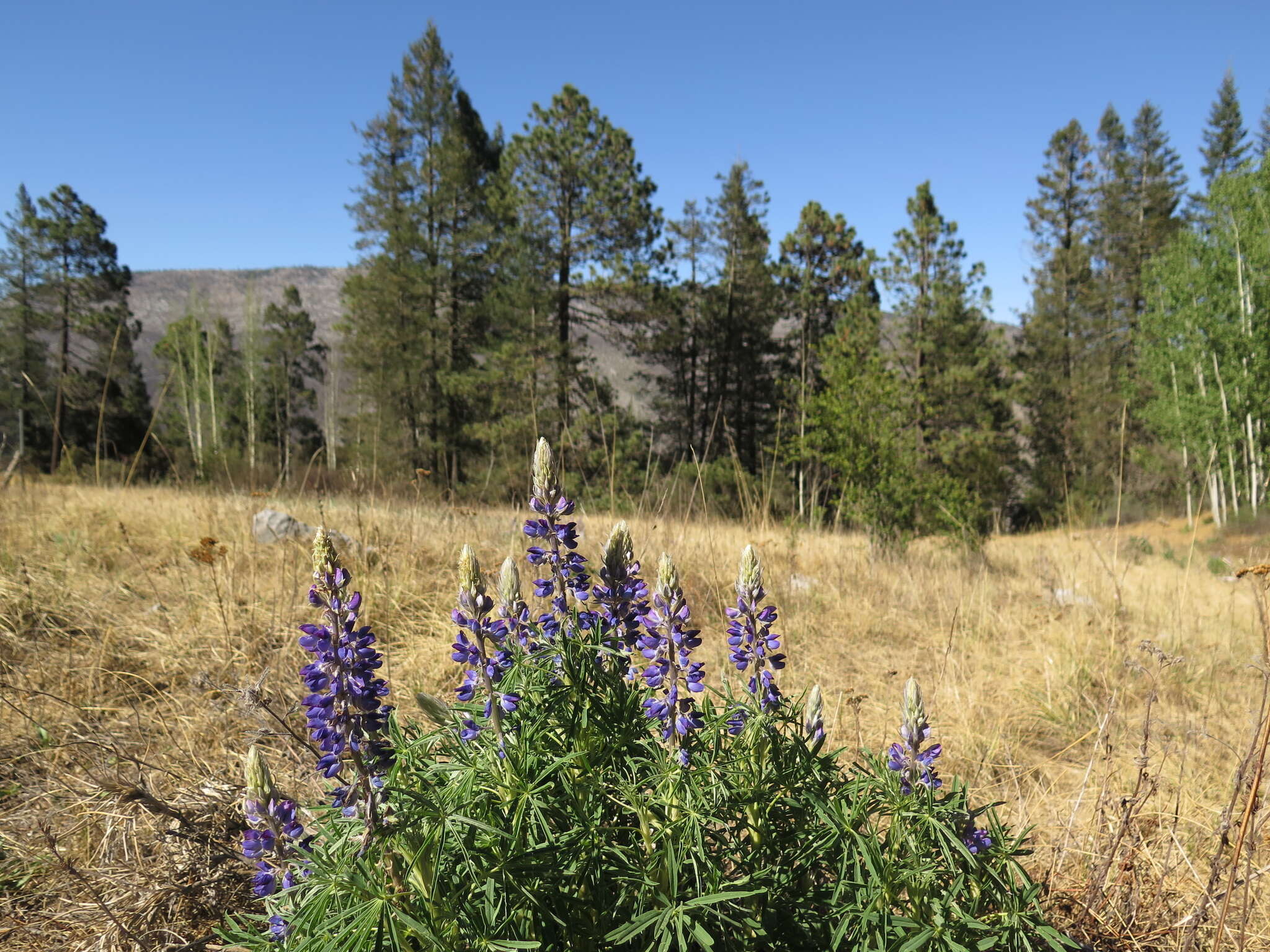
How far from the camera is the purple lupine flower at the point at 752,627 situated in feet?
5.13

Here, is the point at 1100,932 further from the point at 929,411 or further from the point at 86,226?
the point at 86,226

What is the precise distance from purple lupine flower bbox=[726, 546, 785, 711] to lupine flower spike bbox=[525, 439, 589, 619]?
409mm

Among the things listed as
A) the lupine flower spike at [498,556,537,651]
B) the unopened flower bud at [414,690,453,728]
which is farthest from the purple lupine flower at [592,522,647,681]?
the unopened flower bud at [414,690,453,728]

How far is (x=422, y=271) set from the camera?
21844 mm

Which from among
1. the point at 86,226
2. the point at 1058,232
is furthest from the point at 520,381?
the point at 1058,232

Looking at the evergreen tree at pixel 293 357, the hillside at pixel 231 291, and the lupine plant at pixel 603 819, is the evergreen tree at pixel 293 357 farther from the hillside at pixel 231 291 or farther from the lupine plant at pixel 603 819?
the hillside at pixel 231 291

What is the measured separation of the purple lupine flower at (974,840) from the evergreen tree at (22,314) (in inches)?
1261

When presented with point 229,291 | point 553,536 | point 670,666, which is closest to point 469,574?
point 553,536

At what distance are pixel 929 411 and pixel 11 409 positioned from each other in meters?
33.7

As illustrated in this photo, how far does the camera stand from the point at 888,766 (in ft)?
4.75

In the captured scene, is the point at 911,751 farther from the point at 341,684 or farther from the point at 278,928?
the point at 278,928

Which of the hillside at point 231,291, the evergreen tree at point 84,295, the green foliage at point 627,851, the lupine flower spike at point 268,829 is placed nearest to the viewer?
the green foliage at point 627,851

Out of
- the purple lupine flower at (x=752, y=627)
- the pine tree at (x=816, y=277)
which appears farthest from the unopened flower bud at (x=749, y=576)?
the pine tree at (x=816, y=277)

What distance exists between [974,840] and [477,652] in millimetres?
1156
